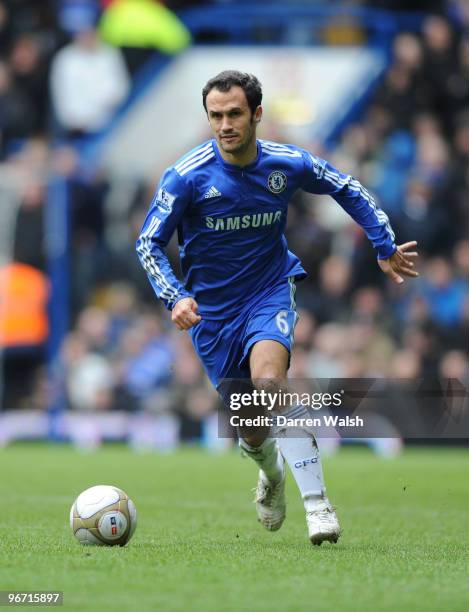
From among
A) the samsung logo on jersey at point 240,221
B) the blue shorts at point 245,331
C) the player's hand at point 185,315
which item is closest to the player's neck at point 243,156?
the samsung logo on jersey at point 240,221

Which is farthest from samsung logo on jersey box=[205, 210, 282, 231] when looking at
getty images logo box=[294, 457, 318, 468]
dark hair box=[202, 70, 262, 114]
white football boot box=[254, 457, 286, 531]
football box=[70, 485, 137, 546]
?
football box=[70, 485, 137, 546]

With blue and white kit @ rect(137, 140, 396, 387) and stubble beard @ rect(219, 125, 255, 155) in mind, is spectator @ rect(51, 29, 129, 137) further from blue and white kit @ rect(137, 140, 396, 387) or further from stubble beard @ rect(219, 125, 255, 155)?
stubble beard @ rect(219, 125, 255, 155)

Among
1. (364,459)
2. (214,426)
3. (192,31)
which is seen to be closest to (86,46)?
(192,31)

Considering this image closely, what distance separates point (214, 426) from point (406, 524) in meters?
8.18

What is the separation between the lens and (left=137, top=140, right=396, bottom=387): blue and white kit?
7.64 m

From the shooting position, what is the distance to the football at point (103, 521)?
711 centimetres

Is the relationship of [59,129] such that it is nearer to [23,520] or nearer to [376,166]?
[376,166]

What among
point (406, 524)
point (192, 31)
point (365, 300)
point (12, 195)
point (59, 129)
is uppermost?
point (192, 31)

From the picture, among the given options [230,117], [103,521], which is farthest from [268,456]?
[230,117]

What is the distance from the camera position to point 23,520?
27.9 feet

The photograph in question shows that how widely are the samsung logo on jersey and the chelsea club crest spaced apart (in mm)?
132

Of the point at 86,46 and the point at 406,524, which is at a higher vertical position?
the point at 86,46

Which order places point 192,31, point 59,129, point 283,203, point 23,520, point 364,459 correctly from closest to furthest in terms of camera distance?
1. point 283,203
2. point 23,520
3. point 364,459
4. point 59,129
5. point 192,31

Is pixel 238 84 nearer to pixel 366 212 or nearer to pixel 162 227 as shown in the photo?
→ pixel 162 227
